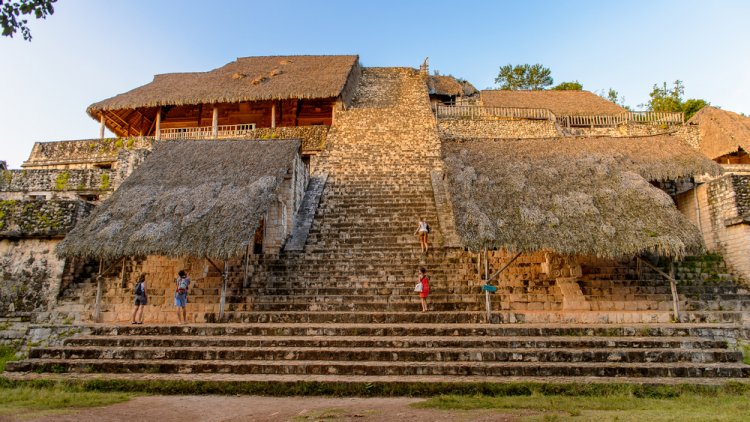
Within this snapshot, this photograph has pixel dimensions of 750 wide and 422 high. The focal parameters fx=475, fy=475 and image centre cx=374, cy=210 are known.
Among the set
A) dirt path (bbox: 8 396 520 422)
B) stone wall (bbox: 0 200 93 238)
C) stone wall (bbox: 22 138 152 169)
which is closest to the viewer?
dirt path (bbox: 8 396 520 422)

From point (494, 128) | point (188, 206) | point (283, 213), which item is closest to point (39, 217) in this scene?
point (188, 206)

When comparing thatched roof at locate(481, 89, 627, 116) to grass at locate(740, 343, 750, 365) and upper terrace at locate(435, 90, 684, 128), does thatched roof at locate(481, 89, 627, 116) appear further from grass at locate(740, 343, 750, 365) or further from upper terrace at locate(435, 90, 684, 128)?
grass at locate(740, 343, 750, 365)

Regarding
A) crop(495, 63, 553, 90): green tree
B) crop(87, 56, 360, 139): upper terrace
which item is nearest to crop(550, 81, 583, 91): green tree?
crop(495, 63, 553, 90): green tree

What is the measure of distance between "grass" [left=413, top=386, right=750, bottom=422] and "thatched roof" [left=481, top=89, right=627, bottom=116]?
57.4 feet

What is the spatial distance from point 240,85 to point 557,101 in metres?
15.0

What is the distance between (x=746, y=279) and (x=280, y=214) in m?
9.71

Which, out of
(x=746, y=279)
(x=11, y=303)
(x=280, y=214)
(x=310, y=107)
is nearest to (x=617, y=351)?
(x=746, y=279)

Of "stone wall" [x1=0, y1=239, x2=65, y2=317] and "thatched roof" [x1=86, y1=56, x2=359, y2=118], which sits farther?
"thatched roof" [x1=86, y1=56, x2=359, y2=118]

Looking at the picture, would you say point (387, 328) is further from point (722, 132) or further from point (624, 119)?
point (624, 119)

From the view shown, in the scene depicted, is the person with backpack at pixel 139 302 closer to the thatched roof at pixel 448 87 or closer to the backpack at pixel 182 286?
the backpack at pixel 182 286

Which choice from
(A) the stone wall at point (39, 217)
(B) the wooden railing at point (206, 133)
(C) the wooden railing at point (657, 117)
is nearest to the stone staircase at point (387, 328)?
(A) the stone wall at point (39, 217)

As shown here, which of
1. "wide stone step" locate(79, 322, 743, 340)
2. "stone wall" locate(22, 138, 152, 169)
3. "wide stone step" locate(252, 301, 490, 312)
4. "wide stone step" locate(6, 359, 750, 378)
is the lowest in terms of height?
"wide stone step" locate(6, 359, 750, 378)

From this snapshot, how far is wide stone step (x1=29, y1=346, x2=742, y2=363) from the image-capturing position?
633 centimetres

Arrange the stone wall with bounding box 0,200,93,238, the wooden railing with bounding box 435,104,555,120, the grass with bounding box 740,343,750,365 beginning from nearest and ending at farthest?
1. the grass with bounding box 740,343,750,365
2. the stone wall with bounding box 0,200,93,238
3. the wooden railing with bounding box 435,104,555,120
